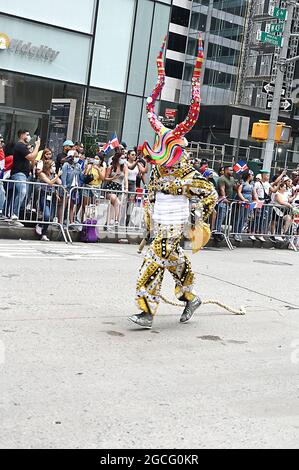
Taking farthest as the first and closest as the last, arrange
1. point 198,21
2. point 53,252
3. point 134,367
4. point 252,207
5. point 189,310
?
point 198,21 → point 252,207 → point 53,252 → point 189,310 → point 134,367

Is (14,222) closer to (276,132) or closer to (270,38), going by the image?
(270,38)

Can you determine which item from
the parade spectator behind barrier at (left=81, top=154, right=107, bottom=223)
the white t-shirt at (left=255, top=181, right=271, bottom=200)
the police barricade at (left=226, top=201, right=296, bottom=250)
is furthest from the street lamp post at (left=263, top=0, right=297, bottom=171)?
the parade spectator behind barrier at (left=81, top=154, right=107, bottom=223)

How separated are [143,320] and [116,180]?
8.90m

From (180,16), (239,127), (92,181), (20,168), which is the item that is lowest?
(92,181)

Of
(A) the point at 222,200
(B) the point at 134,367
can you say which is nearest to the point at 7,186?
(A) the point at 222,200

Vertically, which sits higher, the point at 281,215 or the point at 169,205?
the point at 169,205

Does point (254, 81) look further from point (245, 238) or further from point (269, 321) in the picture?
point (269, 321)

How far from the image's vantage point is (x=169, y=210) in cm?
719

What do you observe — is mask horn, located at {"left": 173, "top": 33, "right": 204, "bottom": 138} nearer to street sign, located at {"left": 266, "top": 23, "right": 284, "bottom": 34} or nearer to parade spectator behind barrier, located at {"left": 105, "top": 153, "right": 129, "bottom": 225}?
parade spectator behind barrier, located at {"left": 105, "top": 153, "right": 129, "bottom": 225}

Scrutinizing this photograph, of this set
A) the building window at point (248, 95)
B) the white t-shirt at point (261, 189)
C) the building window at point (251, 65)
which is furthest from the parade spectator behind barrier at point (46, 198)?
the building window at point (251, 65)

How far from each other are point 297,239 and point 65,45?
983 cm

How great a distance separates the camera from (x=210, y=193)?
24.0ft

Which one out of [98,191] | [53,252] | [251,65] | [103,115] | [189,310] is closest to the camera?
[189,310]
